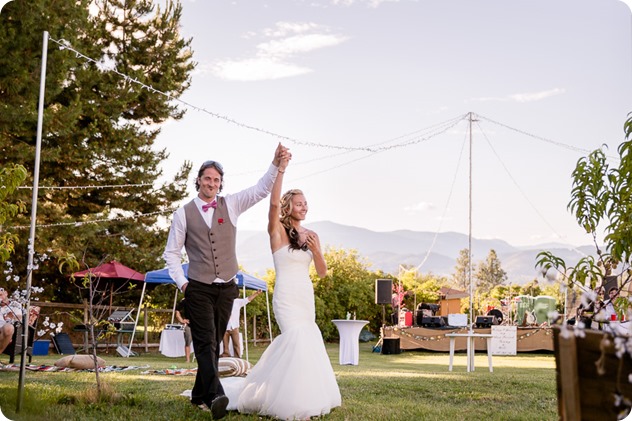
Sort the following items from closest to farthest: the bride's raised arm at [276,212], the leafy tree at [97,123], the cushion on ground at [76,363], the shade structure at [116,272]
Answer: the bride's raised arm at [276,212] → the cushion on ground at [76,363] → the leafy tree at [97,123] → the shade structure at [116,272]

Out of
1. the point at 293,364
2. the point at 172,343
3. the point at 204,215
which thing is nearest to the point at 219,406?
the point at 293,364

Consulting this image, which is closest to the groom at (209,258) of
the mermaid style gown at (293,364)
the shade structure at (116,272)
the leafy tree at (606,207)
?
the mermaid style gown at (293,364)

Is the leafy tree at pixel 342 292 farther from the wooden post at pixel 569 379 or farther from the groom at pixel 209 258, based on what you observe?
the wooden post at pixel 569 379

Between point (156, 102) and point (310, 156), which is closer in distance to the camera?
point (156, 102)

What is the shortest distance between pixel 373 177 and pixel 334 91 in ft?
38.1

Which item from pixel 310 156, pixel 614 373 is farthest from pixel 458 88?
pixel 614 373

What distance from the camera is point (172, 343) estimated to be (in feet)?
46.3

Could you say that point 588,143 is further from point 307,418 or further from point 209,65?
point 307,418

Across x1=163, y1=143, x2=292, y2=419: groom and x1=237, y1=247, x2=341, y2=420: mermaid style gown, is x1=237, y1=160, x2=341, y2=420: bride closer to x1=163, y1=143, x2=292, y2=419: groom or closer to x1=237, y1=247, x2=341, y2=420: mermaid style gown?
x1=237, y1=247, x2=341, y2=420: mermaid style gown

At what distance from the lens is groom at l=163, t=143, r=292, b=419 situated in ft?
15.1

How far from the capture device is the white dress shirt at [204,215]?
4.68 metres

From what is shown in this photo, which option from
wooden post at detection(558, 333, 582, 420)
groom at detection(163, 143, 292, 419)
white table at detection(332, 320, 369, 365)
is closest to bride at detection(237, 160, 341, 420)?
groom at detection(163, 143, 292, 419)

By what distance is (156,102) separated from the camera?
53.7 ft

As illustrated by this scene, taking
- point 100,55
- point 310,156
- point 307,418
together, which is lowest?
point 307,418
